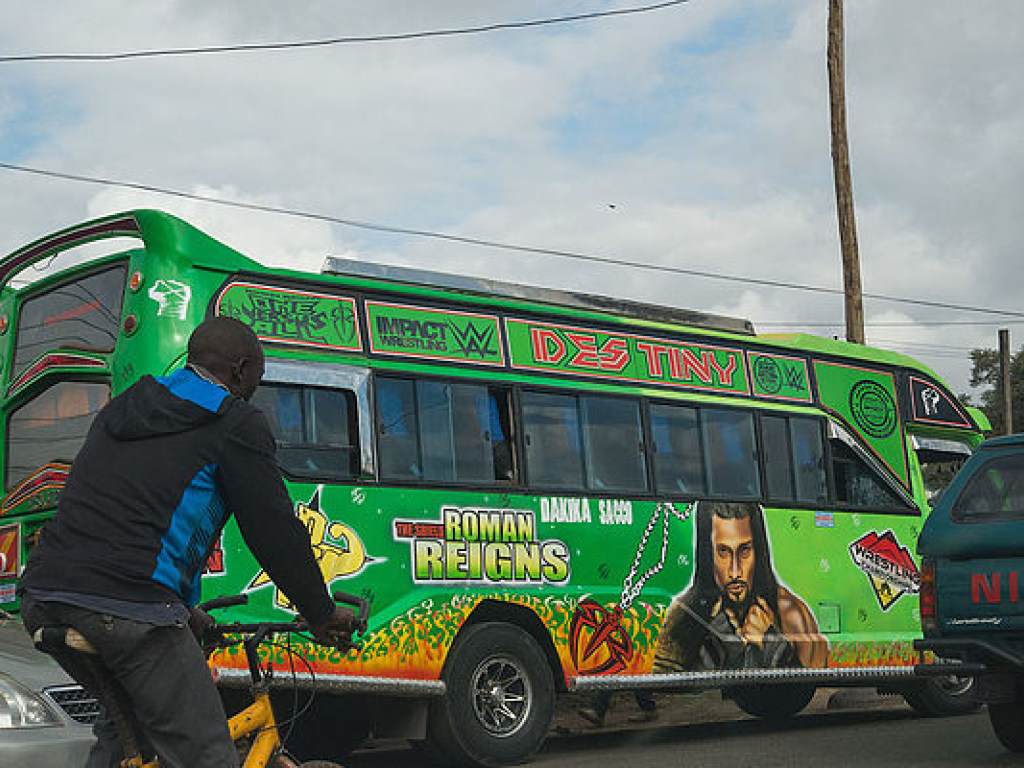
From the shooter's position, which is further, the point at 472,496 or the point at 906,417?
the point at 906,417

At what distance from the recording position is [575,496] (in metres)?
10.6

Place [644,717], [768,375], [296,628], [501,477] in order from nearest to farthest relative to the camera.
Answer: [296,628]
[501,477]
[768,375]
[644,717]

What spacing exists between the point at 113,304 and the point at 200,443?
5.51m

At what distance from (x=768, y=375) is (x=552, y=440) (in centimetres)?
262

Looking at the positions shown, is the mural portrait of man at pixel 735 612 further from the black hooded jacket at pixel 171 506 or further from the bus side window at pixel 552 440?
the black hooded jacket at pixel 171 506

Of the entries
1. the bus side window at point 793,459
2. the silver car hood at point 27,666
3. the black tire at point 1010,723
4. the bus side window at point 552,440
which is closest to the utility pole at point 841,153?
the bus side window at point 793,459

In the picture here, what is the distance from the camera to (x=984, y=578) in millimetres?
8703

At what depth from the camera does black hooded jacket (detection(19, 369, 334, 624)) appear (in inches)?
148

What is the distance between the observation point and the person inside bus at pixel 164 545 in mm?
3734

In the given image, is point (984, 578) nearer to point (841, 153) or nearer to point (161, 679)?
point (161, 679)

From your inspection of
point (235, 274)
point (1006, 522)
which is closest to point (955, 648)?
point (1006, 522)

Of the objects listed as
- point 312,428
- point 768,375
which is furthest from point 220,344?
point 768,375

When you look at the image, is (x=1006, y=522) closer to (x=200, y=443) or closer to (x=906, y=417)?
(x=906, y=417)

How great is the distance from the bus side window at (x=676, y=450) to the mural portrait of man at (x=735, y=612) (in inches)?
9.3
